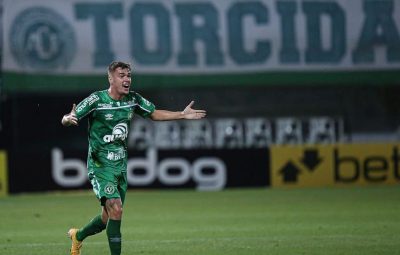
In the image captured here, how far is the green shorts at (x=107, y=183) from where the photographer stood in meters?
9.65

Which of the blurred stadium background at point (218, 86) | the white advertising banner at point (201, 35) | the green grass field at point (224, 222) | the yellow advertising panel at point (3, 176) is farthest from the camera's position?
the white advertising banner at point (201, 35)

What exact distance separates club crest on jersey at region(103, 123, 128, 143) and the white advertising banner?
12621 mm

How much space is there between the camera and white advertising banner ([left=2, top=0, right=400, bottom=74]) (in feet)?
73.4

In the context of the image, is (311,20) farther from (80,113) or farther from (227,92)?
(80,113)

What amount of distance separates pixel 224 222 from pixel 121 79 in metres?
5.29

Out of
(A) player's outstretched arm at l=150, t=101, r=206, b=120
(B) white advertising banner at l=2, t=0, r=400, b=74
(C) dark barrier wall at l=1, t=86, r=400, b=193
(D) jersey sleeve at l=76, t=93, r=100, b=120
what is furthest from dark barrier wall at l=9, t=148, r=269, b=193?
(D) jersey sleeve at l=76, t=93, r=100, b=120

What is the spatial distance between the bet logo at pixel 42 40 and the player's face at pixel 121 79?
1269 centimetres

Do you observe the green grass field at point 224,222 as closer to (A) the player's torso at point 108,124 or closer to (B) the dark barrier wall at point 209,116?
(B) the dark barrier wall at point 209,116

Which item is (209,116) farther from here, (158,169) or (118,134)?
(118,134)

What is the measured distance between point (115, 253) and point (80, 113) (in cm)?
131

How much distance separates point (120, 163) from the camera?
32.3 feet

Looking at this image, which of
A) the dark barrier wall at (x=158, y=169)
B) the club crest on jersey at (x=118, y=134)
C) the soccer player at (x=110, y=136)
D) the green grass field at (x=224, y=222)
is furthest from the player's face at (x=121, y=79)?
the dark barrier wall at (x=158, y=169)

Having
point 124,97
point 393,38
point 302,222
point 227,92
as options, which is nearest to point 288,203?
point 302,222

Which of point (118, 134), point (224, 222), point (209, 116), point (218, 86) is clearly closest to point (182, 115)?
point (118, 134)
